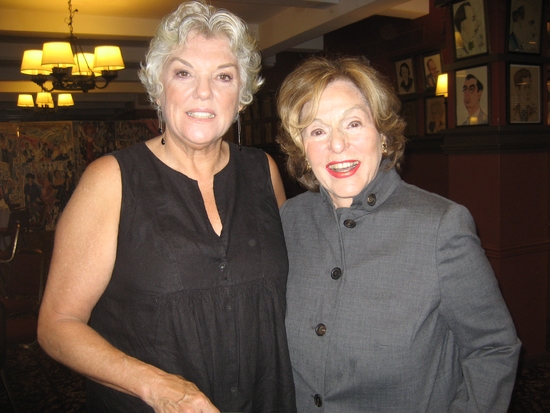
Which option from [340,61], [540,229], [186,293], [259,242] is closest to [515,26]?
[540,229]

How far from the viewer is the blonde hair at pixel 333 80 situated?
1.45m

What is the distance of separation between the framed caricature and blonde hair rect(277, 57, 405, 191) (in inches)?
207

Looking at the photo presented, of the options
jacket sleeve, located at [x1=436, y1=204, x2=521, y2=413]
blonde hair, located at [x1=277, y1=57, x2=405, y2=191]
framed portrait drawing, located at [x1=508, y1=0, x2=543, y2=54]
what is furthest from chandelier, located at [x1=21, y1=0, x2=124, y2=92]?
jacket sleeve, located at [x1=436, y1=204, x2=521, y2=413]

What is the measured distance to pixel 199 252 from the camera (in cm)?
150

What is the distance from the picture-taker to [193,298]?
1.47 meters

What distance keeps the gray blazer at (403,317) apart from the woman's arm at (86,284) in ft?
1.45

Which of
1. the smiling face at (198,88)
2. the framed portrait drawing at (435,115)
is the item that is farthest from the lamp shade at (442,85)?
the smiling face at (198,88)

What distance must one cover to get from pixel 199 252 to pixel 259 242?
216 mm

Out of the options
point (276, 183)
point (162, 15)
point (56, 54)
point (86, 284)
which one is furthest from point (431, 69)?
point (86, 284)

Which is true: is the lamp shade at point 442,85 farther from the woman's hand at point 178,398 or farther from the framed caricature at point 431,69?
the woman's hand at point 178,398

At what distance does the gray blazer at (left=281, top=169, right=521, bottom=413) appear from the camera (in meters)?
1.29

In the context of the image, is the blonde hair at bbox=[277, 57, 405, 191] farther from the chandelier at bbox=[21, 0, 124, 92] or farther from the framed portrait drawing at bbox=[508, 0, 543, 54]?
the chandelier at bbox=[21, 0, 124, 92]

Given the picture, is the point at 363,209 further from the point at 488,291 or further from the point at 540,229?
the point at 540,229

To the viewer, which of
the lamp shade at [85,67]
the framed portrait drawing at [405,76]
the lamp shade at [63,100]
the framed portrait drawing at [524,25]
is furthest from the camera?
the lamp shade at [63,100]
